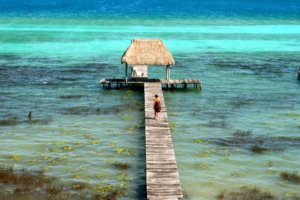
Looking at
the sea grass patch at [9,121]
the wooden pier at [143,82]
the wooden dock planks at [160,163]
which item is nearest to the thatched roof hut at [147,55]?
the wooden pier at [143,82]

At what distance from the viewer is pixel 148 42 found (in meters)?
39.9

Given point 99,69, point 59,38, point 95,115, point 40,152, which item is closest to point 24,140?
point 40,152

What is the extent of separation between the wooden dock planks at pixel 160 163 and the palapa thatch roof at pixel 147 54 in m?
9.61

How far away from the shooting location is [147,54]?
39.3m

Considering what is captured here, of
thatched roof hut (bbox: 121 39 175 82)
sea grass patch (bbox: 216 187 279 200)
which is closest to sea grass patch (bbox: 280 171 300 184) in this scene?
sea grass patch (bbox: 216 187 279 200)

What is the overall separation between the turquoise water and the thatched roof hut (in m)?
2.65

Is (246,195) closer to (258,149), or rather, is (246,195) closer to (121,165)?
(258,149)

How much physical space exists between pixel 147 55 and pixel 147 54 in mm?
132

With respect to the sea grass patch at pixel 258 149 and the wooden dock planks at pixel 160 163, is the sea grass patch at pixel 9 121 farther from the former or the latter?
the sea grass patch at pixel 258 149

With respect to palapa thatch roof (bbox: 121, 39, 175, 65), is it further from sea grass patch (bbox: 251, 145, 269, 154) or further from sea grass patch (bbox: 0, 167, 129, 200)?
sea grass patch (bbox: 0, 167, 129, 200)

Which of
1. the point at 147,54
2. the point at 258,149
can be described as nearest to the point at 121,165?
the point at 258,149

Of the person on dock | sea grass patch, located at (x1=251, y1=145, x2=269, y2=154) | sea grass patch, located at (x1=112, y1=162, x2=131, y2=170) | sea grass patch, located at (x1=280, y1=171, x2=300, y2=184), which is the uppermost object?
the person on dock

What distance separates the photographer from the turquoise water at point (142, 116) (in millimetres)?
23328

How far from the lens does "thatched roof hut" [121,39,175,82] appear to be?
1532 inches
